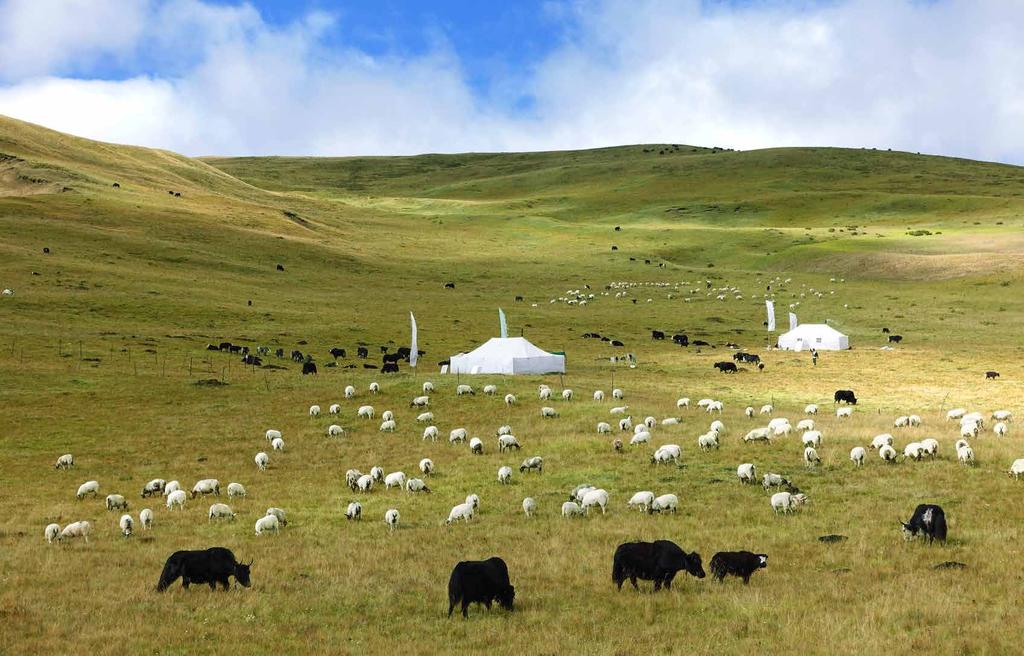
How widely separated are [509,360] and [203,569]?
35528 mm

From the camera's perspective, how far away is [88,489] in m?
25.6

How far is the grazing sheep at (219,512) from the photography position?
22.5 m

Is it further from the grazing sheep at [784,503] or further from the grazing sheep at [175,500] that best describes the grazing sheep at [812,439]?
the grazing sheep at [175,500]

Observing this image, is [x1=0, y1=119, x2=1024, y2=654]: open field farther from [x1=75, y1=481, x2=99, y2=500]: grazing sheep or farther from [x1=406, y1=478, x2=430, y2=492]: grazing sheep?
[x1=406, y1=478, x2=430, y2=492]: grazing sheep

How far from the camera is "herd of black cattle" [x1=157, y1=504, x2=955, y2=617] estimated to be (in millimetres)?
13883

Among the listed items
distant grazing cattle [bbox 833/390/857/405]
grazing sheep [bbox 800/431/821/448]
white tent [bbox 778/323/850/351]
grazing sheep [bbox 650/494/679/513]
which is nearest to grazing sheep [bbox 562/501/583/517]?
grazing sheep [bbox 650/494/679/513]

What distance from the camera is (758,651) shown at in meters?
11.6

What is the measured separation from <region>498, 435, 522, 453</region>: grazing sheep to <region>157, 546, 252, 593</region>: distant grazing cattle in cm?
1494

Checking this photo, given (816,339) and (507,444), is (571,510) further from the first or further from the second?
(816,339)

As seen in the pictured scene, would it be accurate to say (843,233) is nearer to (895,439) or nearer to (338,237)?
(338,237)

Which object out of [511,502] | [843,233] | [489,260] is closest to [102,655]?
[511,502]

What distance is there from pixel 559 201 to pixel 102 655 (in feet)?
578

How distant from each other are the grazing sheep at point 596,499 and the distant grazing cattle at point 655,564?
618 centimetres

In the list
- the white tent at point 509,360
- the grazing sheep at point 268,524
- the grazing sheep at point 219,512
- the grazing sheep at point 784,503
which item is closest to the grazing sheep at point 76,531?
the grazing sheep at point 219,512
